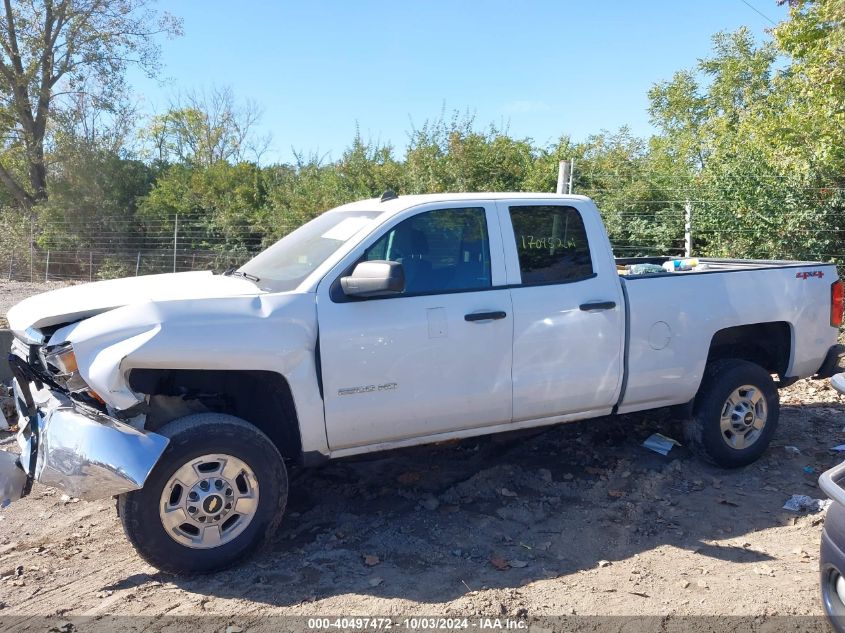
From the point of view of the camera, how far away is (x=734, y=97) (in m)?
28.6

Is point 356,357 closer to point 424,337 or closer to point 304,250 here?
point 424,337

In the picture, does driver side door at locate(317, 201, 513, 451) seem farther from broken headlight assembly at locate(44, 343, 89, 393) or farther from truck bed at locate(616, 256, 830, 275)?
truck bed at locate(616, 256, 830, 275)

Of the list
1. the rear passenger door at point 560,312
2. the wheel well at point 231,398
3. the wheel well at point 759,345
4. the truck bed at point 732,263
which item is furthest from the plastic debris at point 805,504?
the wheel well at point 231,398

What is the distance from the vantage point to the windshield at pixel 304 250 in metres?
4.39

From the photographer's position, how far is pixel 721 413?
17.8 feet

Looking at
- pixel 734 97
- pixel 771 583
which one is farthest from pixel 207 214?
pixel 734 97

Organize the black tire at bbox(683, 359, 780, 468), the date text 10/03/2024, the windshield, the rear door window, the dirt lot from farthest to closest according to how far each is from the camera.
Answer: the black tire at bbox(683, 359, 780, 468) < the rear door window < the windshield < the dirt lot < the date text 10/03/2024

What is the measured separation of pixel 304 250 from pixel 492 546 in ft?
6.90

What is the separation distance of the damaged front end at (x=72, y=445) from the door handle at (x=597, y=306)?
8.67 feet

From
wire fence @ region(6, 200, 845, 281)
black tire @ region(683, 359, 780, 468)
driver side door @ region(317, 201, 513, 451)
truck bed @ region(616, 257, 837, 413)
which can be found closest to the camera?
driver side door @ region(317, 201, 513, 451)

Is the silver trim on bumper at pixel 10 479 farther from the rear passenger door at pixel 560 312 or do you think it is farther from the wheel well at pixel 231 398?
the rear passenger door at pixel 560 312

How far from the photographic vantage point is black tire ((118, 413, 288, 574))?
3.71m

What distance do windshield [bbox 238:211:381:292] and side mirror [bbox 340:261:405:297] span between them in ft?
1.14

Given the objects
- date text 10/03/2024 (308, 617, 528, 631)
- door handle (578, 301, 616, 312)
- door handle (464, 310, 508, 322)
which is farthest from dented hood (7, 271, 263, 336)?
door handle (578, 301, 616, 312)
